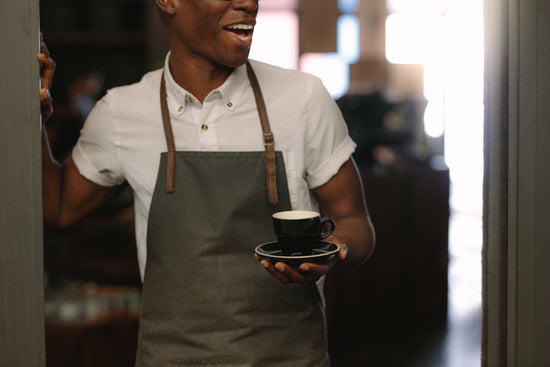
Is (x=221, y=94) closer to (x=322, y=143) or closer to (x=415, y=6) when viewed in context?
(x=322, y=143)

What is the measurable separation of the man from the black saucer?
0.39ft

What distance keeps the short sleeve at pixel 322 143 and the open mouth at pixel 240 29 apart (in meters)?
0.19

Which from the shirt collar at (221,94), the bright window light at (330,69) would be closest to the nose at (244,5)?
the shirt collar at (221,94)

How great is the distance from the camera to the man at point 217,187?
1345 mm

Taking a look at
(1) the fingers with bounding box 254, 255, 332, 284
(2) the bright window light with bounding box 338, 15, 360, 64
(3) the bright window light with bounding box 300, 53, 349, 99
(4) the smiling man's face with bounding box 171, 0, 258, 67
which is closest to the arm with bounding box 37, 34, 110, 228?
(4) the smiling man's face with bounding box 171, 0, 258, 67

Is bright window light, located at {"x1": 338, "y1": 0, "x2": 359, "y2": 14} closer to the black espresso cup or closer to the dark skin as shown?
the dark skin

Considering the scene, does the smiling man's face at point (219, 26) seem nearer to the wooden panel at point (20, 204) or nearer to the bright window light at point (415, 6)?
the wooden panel at point (20, 204)

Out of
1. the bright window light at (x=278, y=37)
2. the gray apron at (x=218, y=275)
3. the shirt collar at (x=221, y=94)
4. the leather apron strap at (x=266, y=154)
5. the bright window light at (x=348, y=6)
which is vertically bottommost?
the gray apron at (x=218, y=275)

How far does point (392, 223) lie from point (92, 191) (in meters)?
2.62

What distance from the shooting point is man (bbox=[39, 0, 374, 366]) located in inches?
52.9

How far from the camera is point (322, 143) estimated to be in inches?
54.5

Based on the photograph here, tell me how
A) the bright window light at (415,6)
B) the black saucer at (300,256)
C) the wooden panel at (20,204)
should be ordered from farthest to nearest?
the bright window light at (415,6) < the black saucer at (300,256) < the wooden panel at (20,204)

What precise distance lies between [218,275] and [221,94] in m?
0.37

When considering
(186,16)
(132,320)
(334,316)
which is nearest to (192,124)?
(186,16)
